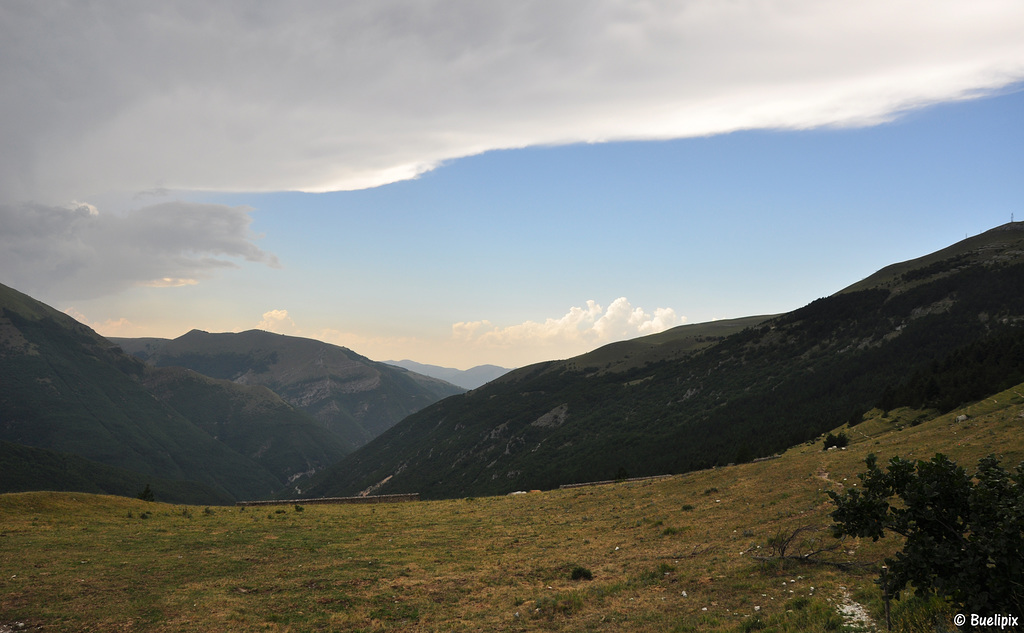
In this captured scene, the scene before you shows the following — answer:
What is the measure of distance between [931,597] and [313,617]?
63.7ft

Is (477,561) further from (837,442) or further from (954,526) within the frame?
(837,442)

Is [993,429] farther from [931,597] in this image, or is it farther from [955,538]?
[955,538]

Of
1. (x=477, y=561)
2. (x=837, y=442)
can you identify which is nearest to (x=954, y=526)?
(x=477, y=561)

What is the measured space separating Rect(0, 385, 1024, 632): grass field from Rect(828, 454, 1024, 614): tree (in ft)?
15.6

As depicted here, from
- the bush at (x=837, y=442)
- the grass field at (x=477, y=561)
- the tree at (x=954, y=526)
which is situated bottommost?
the bush at (x=837, y=442)

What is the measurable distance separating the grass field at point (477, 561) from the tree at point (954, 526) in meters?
4.74

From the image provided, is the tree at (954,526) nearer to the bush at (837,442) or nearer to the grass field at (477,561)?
the grass field at (477,561)

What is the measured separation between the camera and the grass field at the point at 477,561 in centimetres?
1784

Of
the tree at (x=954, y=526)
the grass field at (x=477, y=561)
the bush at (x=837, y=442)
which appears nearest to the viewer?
the tree at (x=954, y=526)

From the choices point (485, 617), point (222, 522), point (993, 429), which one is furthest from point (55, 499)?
point (993, 429)

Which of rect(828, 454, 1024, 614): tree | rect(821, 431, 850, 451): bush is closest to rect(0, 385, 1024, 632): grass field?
rect(828, 454, 1024, 614): tree

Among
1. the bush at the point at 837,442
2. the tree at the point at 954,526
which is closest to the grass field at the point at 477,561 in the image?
the tree at the point at 954,526

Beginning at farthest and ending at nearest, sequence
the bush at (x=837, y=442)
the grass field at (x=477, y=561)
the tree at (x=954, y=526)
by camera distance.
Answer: the bush at (x=837, y=442) → the grass field at (x=477, y=561) → the tree at (x=954, y=526)

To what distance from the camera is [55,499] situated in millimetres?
38281
